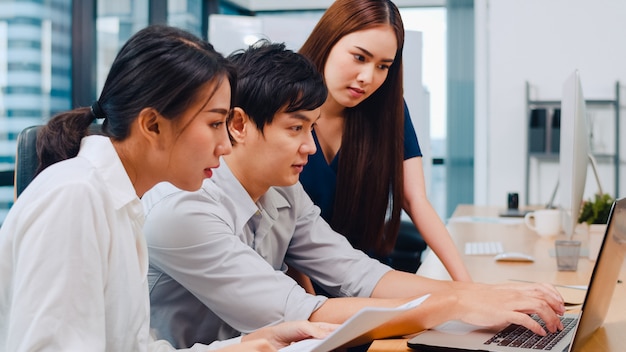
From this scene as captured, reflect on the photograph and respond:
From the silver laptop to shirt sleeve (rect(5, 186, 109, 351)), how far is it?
1.46 ft

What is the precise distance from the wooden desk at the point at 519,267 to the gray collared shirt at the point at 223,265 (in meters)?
0.20

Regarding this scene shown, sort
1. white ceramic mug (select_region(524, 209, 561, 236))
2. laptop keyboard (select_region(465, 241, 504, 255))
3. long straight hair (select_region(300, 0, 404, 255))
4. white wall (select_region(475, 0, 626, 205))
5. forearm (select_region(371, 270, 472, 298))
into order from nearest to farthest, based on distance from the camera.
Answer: forearm (select_region(371, 270, 472, 298)) < long straight hair (select_region(300, 0, 404, 255)) < laptop keyboard (select_region(465, 241, 504, 255)) < white ceramic mug (select_region(524, 209, 561, 236)) < white wall (select_region(475, 0, 626, 205))

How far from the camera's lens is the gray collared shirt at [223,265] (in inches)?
45.4

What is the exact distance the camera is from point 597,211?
7.79 feet

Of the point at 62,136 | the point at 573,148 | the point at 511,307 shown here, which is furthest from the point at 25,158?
the point at 573,148

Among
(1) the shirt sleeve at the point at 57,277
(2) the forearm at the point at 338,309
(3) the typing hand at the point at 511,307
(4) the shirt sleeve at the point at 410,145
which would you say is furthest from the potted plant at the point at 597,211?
(1) the shirt sleeve at the point at 57,277

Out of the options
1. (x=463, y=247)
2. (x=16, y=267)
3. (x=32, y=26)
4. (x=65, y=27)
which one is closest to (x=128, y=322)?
(x=16, y=267)

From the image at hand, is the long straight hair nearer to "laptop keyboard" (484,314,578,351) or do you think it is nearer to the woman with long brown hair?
the woman with long brown hair

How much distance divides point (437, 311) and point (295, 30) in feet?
8.60

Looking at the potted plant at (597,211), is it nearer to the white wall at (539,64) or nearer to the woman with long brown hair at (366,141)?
the woman with long brown hair at (366,141)

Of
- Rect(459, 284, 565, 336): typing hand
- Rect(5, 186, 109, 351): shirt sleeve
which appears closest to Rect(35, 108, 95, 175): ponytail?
Rect(5, 186, 109, 351): shirt sleeve

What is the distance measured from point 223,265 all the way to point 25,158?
16.8 inches

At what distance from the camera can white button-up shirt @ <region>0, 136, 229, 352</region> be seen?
2.62ft

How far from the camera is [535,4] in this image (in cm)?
520
